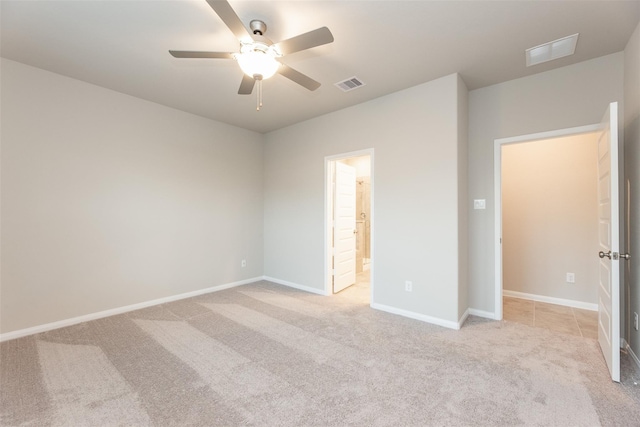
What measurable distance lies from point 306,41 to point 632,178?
2.94m

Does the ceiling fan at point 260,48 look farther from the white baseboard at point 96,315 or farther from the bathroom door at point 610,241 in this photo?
the white baseboard at point 96,315

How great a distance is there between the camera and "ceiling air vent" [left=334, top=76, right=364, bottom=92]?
126 inches

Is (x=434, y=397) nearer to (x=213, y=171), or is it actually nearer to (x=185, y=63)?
(x=185, y=63)

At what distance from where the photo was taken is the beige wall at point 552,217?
3.65 meters

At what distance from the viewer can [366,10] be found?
6.87 feet

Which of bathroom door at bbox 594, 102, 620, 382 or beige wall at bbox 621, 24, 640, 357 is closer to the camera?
bathroom door at bbox 594, 102, 620, 382

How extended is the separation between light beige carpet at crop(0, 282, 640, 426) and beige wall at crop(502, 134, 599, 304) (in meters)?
1.33

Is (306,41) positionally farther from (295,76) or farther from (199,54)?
(199,54)

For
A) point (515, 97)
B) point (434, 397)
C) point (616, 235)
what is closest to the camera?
point (434, 397)

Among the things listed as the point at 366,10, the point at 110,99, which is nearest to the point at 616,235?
the point at 366,10

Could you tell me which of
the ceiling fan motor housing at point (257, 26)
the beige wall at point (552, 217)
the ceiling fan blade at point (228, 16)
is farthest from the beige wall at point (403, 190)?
the ceiling fan blade at point (228, 16)

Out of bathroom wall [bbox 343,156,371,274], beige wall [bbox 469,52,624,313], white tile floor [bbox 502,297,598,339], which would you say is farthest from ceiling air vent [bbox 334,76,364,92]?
white tile floor [bbox 502,297,598,339]

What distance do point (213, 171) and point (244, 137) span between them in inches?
36.0

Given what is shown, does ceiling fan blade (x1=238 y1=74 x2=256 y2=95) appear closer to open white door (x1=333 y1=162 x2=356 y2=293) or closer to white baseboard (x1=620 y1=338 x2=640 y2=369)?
open white door (x1=333 y1=162 x2=356 y2=293)
